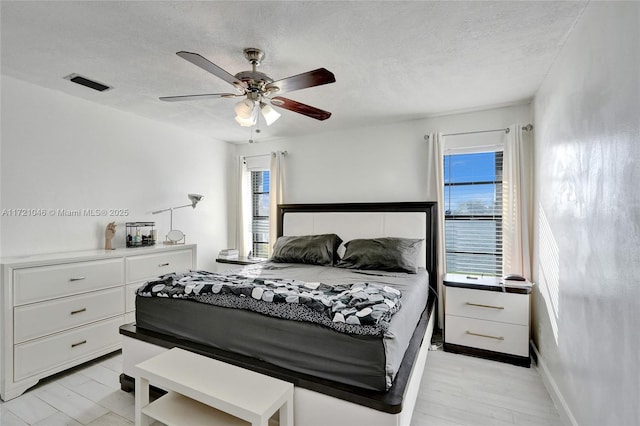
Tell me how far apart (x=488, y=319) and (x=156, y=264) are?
3.45 meters

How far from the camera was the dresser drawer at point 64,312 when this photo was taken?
7.95ft

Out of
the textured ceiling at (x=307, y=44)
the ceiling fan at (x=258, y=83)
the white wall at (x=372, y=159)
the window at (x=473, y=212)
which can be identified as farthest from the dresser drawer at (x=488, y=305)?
the ceiling fan at (x=258, y=83)

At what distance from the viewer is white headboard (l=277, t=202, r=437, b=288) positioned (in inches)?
141

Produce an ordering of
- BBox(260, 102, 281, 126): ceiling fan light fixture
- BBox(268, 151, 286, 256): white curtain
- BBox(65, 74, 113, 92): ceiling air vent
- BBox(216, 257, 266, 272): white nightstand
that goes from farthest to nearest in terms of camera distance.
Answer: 1. BBox(268, 151, 286, 256): white curtain
2. BBox(216, 257, 266, 272): white nightstand
3. BBox(65, 74, 113, 92): ceiling air vent
4. BBox(260, 102, 281, 126): ceiling fan light fixture

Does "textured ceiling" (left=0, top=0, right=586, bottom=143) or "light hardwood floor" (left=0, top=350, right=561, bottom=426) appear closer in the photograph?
"textured ceiling" (left=0, top=0, right=586, bottom=143)

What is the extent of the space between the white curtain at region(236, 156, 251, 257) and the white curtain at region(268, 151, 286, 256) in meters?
0.53

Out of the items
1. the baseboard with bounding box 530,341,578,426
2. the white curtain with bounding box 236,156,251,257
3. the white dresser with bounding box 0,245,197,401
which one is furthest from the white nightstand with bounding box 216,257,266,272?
the baseboard with bounding box 530,341,578,426

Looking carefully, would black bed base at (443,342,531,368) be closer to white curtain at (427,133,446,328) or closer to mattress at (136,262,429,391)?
white curtain at (427,133,446,328)

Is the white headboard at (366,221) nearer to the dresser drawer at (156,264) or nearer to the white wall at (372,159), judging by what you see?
the white wall at (372,159)

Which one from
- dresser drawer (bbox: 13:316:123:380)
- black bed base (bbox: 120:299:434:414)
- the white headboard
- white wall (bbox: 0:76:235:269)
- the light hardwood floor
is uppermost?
white wall (bbox: 0:76:235:269)

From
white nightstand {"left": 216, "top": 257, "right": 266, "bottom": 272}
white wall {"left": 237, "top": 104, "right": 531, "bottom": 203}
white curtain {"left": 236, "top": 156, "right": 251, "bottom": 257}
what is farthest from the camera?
white curtain {"left": 236, "top": 156, "right": 251, "bottom": 257}

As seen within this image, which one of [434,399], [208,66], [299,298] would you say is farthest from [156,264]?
[434,399]

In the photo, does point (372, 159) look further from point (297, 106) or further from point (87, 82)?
point (87, 82)

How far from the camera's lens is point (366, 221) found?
12.7 ft
